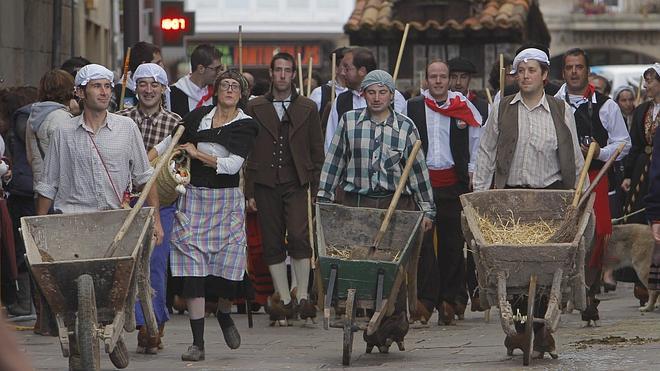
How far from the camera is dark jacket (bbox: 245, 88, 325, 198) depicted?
1223cm

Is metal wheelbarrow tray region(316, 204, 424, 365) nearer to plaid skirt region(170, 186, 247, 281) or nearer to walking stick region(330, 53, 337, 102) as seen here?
plaid skirt region(170, 186, 247, 281)

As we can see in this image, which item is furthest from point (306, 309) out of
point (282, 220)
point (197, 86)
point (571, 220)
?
point (571, 220)

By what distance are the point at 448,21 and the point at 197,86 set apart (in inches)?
587

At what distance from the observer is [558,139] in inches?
384

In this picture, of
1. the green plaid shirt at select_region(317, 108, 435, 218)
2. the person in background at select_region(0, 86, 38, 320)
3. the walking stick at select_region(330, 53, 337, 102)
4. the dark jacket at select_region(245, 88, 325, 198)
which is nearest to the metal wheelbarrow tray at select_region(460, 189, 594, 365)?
the green plaid shirt at select_region(317, 108, 435, 218)

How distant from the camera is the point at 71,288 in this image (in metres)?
8.27

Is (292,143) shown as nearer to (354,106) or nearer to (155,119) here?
(354,106)

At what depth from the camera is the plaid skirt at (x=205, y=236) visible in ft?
32.4

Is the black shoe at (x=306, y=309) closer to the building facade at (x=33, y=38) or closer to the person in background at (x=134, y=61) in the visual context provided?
the person in background at (x=134, y=61)

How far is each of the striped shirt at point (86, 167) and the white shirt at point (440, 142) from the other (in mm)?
3310

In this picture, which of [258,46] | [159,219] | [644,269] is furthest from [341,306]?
[258,46]

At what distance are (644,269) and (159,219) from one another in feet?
19.3

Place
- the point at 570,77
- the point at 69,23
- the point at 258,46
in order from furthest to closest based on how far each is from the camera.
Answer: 1. the point at 258,46
2. the point at 69,23
3. the point at 570,77

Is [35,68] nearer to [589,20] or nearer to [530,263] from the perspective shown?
[530,263]
